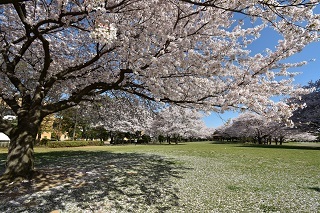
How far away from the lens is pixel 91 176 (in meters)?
10.5

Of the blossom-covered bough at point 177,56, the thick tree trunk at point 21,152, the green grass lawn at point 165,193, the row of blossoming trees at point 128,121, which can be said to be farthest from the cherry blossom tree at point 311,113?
the thick tree trunk at point 21,152

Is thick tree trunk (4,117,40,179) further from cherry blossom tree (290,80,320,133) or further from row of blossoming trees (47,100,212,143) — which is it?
cherry blossom tree (290,80,320,133)

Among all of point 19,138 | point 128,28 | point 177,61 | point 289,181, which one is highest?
point 128,28

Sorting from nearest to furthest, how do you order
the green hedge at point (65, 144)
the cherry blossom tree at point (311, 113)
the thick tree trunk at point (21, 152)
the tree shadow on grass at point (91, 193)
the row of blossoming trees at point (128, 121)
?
the tree shadow on grass at point (91, 193) → the thick tree trunk at point (21, 152) → the row of blossoming trees at point (128, 121) → the cherry blossom tree at point (311, 113) → the green hedge at point (65, 144)

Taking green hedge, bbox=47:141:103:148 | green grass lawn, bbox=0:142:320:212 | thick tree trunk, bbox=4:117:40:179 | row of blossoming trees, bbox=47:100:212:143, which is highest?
row of blossoming trees, bbox=47:100:212:143

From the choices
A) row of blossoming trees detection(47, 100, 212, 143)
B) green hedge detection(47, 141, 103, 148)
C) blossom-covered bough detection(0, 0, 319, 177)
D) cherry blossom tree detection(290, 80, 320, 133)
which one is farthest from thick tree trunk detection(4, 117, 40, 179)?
cherry blossom tree detection(290, 80, 320, 133)

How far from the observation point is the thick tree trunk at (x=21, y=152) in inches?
360

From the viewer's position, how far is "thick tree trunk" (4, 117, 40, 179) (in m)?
9.16

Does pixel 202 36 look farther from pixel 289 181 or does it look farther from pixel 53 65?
pixel 53 65

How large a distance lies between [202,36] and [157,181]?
6.53 meters

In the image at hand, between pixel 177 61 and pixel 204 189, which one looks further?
pixel 204 189

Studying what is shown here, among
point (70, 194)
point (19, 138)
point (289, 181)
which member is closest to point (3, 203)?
point (70, 194)

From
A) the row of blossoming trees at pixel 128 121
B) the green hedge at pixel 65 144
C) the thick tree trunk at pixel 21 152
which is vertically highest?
the row of blossoming trees at pixel 128 121

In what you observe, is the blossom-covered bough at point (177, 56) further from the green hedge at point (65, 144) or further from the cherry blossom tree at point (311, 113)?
the cherry blossom tree at point (311, 113)
